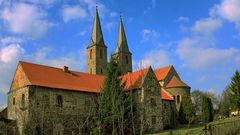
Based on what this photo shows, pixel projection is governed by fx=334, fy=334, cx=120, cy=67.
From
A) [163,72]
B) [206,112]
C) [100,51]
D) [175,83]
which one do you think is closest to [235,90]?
[206,112]

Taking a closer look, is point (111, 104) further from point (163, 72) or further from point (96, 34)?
point (96, 34)

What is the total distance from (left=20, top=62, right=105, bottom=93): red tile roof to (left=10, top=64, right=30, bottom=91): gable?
468mm

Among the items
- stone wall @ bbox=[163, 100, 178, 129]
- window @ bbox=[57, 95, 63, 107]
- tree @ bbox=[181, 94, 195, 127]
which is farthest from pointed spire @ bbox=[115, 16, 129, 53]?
window @ bbox=[57, 95, 63, 107]

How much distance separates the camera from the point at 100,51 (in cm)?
8338

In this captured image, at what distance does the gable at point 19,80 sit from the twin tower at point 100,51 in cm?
3427

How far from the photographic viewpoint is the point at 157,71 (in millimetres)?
66688

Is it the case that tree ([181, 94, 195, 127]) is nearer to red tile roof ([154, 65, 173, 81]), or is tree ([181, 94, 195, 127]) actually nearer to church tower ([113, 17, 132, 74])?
red tile roof ([154, 65, 173, 81])

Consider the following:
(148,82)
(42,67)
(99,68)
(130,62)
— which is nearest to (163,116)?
(148,82)

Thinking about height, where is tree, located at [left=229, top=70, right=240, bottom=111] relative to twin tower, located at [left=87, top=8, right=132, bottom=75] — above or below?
below

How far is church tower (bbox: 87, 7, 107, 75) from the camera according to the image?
81312mm

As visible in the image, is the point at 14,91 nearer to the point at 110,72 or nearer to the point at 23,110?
the point at 23,110

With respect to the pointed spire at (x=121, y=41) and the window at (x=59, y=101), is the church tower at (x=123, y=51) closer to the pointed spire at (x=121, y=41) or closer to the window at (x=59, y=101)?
the pointed spire at (x=121, y=41)

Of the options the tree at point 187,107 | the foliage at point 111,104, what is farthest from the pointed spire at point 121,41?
the foliage at point 111,104

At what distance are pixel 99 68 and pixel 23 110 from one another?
1585 inches
